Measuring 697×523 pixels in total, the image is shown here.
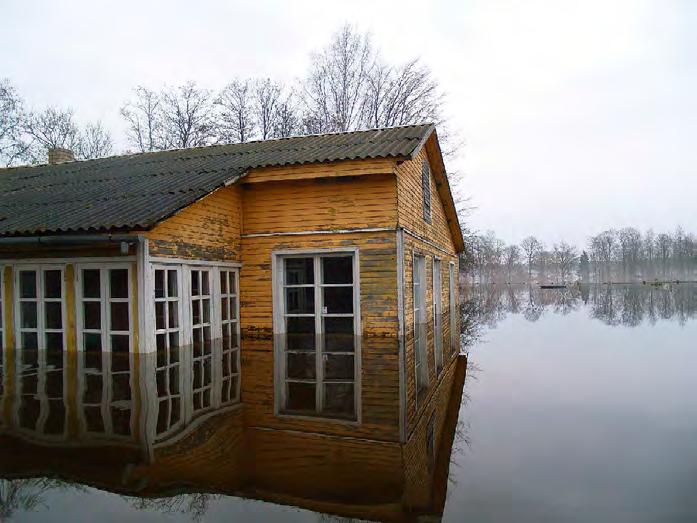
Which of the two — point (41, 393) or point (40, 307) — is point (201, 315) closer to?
point (40, 307)

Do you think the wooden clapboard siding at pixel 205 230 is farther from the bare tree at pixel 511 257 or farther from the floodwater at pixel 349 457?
the bare tree at pixel 511 257

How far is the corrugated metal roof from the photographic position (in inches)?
368

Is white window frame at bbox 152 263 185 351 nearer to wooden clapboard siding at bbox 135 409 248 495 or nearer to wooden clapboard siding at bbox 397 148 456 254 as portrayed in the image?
wooden clapboard siding at bbox 135 409 248 495

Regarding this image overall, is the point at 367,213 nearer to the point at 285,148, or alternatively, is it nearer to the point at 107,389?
the point at 285,148

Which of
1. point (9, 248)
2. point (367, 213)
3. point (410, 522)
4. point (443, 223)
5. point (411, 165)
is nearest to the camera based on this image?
point (410, 522)

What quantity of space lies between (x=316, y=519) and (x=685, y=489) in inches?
98.2

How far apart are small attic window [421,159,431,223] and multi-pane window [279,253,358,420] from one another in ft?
12.2

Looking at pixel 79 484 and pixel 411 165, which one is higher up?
pixel 411 165

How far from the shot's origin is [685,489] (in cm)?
346

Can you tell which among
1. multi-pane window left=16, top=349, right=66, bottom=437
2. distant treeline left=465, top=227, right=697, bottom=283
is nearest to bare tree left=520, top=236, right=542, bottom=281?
distant treeline left=465, top=227, right=697, bottom=283

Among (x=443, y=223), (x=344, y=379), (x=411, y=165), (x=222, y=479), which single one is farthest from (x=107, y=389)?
(x=443, y=223)

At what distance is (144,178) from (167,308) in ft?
14.5

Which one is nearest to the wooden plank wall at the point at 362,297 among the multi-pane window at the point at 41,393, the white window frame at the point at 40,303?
the multi-pane window at the point at 41,393

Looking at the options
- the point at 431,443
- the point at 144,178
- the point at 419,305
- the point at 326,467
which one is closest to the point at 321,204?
the point at 419,305
